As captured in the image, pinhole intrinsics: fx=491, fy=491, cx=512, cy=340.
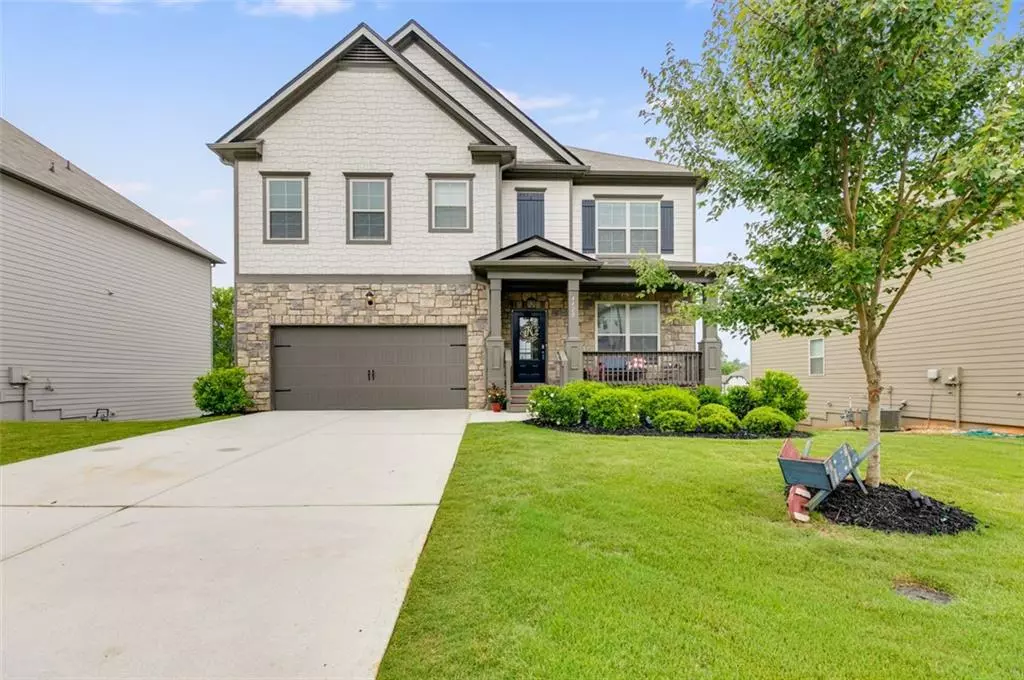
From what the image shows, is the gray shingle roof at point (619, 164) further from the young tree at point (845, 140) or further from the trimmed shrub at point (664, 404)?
the young tree at point (845, 140)

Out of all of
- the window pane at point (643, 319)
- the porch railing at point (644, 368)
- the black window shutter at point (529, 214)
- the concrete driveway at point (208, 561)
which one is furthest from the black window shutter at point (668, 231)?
the concrete driveway at point (208, 561)

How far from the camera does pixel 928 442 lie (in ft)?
26.1

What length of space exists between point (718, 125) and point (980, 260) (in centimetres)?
1110

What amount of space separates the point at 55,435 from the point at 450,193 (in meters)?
8.95

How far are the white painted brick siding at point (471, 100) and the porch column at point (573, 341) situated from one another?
13.9 ft

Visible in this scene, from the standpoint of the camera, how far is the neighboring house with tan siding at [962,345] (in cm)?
1045

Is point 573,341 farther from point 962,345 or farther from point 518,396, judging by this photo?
point 962,345

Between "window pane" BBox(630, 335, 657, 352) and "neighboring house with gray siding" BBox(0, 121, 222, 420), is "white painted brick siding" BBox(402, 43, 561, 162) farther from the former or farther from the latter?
Answer: "neighboring house with gray siding" BBox(0, 121, 222, 420)

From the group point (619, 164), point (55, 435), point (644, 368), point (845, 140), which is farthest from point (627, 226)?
point (55, 435)

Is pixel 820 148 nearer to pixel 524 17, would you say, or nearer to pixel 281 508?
pixel 281 508

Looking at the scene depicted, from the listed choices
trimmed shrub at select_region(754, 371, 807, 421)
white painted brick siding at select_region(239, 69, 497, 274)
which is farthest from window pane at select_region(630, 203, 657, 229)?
trimmed shrub at select_region(754, 371, 807, 421)

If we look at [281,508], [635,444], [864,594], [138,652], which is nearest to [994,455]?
[635,444]

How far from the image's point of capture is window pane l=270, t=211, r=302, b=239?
12.1 m

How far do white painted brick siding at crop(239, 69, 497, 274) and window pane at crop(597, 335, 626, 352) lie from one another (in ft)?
12.7
